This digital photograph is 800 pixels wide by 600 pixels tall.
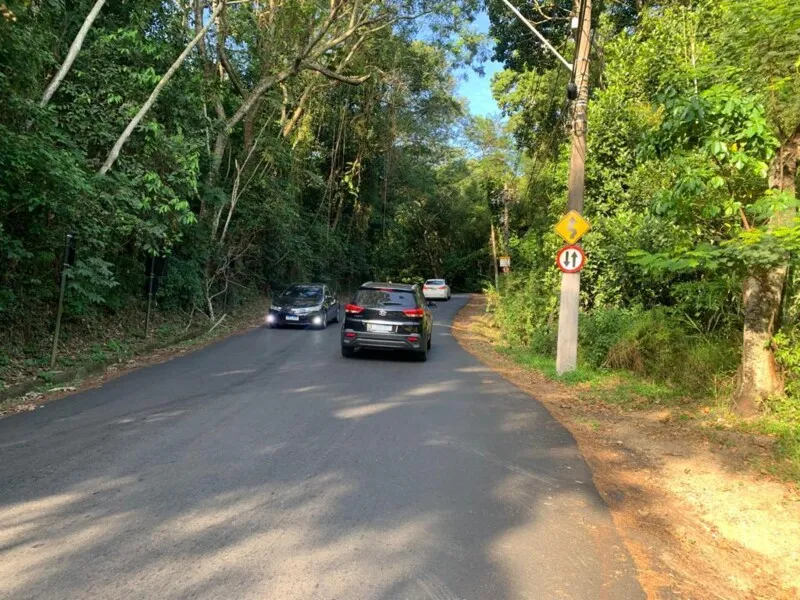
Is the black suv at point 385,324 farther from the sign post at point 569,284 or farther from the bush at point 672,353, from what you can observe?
the bush at point 672,353

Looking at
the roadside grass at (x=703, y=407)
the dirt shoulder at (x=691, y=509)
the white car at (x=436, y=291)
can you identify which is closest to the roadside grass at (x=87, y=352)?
the dirt shoulder at (x=691, y=509)

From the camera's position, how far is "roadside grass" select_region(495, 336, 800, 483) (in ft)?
19.5

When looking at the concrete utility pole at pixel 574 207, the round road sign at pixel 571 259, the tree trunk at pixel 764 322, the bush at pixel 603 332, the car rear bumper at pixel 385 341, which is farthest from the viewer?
Answer: the car rear bumper at pixel 385 341

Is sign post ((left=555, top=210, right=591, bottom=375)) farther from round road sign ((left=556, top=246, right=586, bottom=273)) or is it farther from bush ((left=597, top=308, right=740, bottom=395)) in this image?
bush ((left=597, top=308, right=740, bottom=395))

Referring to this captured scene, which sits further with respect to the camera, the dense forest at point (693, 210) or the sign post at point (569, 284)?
the sign post at point (569, 284)

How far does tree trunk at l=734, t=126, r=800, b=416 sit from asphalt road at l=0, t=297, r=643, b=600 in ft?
8.10

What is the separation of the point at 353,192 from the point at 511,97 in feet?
34.7

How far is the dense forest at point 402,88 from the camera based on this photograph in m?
7.16

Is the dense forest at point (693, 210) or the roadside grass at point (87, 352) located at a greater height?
the dense forest at point (693, 210)

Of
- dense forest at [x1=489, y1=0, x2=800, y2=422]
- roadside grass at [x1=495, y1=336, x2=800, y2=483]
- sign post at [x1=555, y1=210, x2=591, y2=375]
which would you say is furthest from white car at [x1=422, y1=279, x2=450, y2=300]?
sign post at [x1=555, y1=210, x2=591, y2=375]

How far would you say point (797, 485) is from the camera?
5.15 meters

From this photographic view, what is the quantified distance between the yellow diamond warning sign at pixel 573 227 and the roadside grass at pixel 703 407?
2.55 meters

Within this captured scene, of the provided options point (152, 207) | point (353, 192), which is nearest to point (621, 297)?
point (152, 207)

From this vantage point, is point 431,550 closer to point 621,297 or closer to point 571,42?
point 621,297
